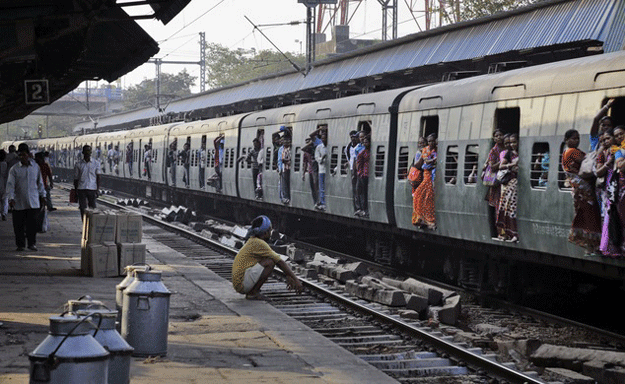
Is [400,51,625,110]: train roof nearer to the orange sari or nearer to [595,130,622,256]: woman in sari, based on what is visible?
[595,130,622,256]: woman in sari

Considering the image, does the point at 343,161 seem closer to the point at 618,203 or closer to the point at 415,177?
the point at 415,177

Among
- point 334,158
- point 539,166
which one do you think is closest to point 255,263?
point 539,166

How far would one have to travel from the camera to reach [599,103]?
11.2 metres

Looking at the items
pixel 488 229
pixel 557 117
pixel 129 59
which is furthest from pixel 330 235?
pixel 557 117

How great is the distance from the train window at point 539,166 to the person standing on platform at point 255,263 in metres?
3.43

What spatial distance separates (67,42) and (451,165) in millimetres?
8057

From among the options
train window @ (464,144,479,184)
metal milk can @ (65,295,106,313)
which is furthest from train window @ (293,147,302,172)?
metal milk can @ (65,295,106,313)

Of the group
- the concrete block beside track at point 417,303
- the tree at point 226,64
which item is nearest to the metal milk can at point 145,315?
the concrete block beside track at point 417,303

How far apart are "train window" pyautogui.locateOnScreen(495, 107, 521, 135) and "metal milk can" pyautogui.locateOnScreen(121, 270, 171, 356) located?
6317 mm

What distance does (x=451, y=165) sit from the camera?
15328 millimetres

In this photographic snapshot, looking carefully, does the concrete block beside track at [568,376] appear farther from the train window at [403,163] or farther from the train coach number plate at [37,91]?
the train coach number plate at [37,91]

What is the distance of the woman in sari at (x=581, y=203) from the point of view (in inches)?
439

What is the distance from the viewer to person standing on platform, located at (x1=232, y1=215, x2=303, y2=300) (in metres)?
13.4

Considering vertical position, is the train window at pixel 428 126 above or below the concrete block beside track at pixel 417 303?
above
